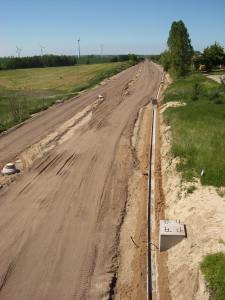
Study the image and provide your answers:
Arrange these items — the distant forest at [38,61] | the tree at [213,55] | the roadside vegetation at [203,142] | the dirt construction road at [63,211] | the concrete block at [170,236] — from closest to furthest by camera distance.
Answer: the roadside vegetation at [203,142]
the dirt construction road at [63,211]
the concrete block at [170,236]
the tree at [213,55]
the distant forest at [38,61]

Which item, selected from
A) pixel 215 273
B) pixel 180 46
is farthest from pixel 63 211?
pixel 180 46

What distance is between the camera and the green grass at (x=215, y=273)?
7.65 metres

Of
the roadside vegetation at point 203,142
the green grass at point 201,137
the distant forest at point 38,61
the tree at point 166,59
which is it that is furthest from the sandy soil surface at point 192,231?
the distant forest at point 38,61

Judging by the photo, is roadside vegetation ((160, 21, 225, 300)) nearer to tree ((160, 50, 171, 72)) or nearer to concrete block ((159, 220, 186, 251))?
concrete block ((159, 220, 186, 251))

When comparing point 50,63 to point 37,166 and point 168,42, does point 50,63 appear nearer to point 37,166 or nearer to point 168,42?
point 168,42

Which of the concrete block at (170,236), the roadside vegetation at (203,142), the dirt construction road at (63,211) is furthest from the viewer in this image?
the concrete block at (170,236)

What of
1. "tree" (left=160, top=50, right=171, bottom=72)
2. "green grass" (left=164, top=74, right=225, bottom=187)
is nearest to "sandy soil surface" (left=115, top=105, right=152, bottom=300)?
"green grass" (left=164, top=74, right=225, bottom=187)

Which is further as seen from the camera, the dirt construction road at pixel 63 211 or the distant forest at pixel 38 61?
the distant forest at pixel 38 61

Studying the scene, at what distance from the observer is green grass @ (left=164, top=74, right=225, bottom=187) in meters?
13.8

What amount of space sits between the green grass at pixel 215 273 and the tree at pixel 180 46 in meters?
36.5

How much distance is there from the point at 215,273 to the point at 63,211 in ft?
19.9

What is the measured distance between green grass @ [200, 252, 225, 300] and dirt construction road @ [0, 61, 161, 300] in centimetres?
238

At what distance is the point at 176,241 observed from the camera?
10125 mm

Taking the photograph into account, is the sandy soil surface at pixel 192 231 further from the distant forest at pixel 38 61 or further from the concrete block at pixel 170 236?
the distant forest at pixel 38 61
